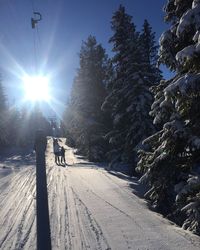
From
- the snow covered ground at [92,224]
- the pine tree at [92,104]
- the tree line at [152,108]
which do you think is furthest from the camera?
the pine tree at [92,104]

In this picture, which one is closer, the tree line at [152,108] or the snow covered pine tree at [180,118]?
the snow covered pine tree at [180,118]

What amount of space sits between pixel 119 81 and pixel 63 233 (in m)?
18.0

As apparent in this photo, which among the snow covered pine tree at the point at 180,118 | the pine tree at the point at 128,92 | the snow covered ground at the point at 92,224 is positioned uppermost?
the pine tree at the point at 128,92

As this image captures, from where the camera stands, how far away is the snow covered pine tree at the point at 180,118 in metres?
7.70

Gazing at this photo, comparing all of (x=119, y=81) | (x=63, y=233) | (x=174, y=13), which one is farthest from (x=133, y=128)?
(x=63, y=233)

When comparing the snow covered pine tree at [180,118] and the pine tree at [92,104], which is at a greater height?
the pine tree at [92,104]

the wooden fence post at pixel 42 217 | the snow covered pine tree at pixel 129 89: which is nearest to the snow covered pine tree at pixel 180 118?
the wooden fence post at pixel 42 217

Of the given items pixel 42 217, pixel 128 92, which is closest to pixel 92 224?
pixel 42 217

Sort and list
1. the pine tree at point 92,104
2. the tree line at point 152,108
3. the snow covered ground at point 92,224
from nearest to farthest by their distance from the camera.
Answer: the snow covered ground at point 92,224 → the tree line at point 152,108 → the pine tree at point 92,104

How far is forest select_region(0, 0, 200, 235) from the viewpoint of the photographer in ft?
26.9

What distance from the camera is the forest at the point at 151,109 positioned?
821cm

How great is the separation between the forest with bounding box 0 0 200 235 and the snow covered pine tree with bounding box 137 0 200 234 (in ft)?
0.07

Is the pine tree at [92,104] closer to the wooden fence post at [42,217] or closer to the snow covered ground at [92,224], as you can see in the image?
the wooden fence post at [42,217]

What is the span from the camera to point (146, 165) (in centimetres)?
1020
